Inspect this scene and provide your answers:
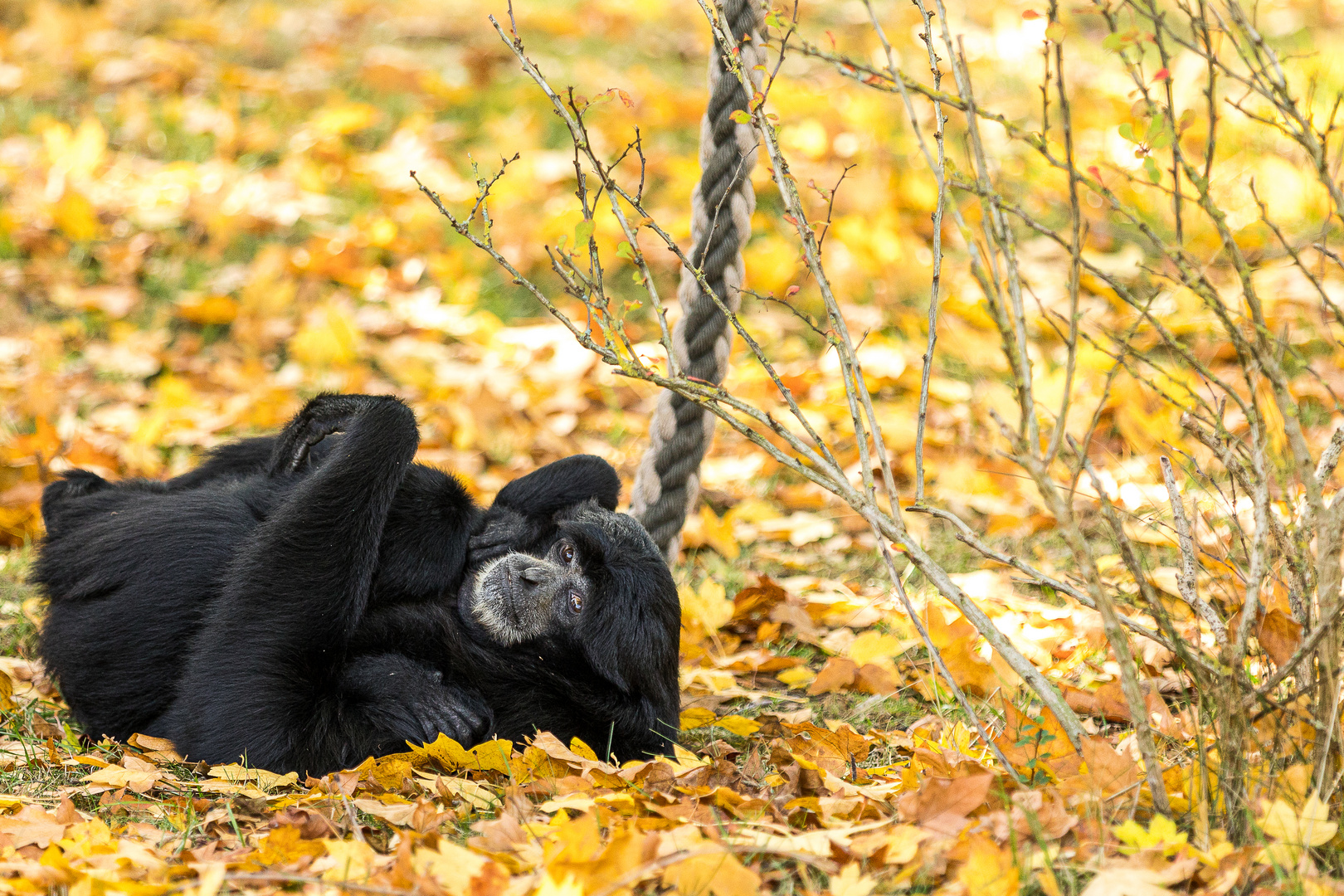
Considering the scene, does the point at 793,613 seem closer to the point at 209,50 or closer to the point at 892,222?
the point at 892,222

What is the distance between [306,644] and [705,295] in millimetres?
1766

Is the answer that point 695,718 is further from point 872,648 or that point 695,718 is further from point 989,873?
point 989,873

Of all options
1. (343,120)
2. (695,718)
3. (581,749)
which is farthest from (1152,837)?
(343,120)

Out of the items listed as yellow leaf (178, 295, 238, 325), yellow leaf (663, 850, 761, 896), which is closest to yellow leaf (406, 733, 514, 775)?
yellow leaf (663, 850, 761, 896)

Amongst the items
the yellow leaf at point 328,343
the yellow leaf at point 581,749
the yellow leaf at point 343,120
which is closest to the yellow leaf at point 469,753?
the yellow leaf at point 581,749

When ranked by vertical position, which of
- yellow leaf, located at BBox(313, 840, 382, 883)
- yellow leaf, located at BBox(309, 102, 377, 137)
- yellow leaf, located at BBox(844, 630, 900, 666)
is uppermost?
yellow leaf, located at BBox(309, 102, 377, 137)

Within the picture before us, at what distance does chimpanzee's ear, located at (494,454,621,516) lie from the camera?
3877mm

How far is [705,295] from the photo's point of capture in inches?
159

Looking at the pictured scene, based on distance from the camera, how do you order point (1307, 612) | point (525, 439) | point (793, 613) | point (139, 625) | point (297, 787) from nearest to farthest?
point (1307, 612) → point (297, 787) → point (139, 625) → point (793, 613) → point (525, 439)

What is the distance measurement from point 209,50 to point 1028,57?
22.2 feet

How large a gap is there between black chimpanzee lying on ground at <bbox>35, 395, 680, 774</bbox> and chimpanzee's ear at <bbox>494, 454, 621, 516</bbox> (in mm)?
118

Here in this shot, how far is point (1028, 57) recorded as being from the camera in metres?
9.38

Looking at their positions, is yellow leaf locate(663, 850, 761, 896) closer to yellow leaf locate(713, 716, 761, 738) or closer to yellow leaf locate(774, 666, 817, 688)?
yellow leaf locate(713, 716, 761, 738)

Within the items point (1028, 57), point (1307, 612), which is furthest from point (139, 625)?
point (1028, 57)
